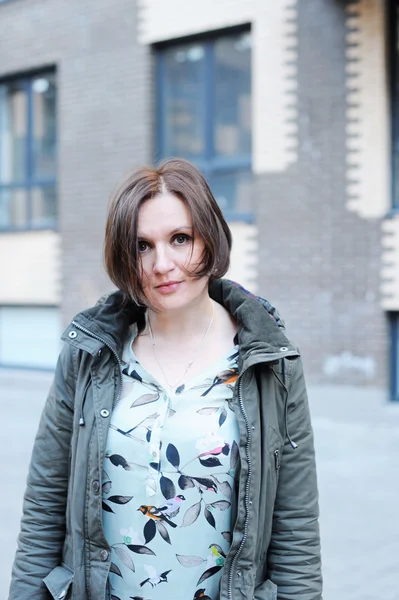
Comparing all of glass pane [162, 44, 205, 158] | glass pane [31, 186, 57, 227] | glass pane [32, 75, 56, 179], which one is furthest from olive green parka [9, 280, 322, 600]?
glass pane [32, 75, 56, 179]

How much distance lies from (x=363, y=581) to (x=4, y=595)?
80.5 inches

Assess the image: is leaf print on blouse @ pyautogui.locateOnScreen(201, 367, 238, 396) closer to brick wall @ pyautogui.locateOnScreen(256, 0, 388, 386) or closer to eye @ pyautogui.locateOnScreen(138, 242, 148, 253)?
eye @ pyautogui.locateOnScreen(138, 242, 148, 253)

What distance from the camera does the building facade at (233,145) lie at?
7.23 m

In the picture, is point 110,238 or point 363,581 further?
point 363,581

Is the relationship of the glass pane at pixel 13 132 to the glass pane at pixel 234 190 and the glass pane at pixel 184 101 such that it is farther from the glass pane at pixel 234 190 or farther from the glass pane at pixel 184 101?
the glass pane at pixel 234 190

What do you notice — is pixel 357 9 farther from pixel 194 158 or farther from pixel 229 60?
pixel 194 158

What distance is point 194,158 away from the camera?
28.5 ft

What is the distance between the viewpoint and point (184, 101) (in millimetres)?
8805

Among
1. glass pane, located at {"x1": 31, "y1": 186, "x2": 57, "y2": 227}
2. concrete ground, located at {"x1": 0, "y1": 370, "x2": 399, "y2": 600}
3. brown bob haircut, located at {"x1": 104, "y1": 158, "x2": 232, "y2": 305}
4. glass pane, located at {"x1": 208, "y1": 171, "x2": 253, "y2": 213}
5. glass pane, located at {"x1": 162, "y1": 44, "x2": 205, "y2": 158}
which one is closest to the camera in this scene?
brown bob haircut, located at {"x1": 104, "y1": 158, "x2": 232, "y2": 305}

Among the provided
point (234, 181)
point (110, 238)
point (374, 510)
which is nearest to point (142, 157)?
point (234, 181)

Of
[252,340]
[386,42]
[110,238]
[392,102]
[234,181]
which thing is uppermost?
[386,42]

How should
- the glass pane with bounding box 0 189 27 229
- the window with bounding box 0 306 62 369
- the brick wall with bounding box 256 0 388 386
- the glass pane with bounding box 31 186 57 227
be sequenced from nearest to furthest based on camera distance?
1. the brick wall with bounding box 256 0 388 386
2. the window with bounding box 0 306 62 369
3. the glass pane with bounding box 31 186 57 227
4. the glass pane with bounding box 0 189 27 229

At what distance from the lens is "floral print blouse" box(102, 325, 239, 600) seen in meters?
1.71

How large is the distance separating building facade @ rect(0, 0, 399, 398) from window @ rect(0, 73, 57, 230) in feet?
0.08
